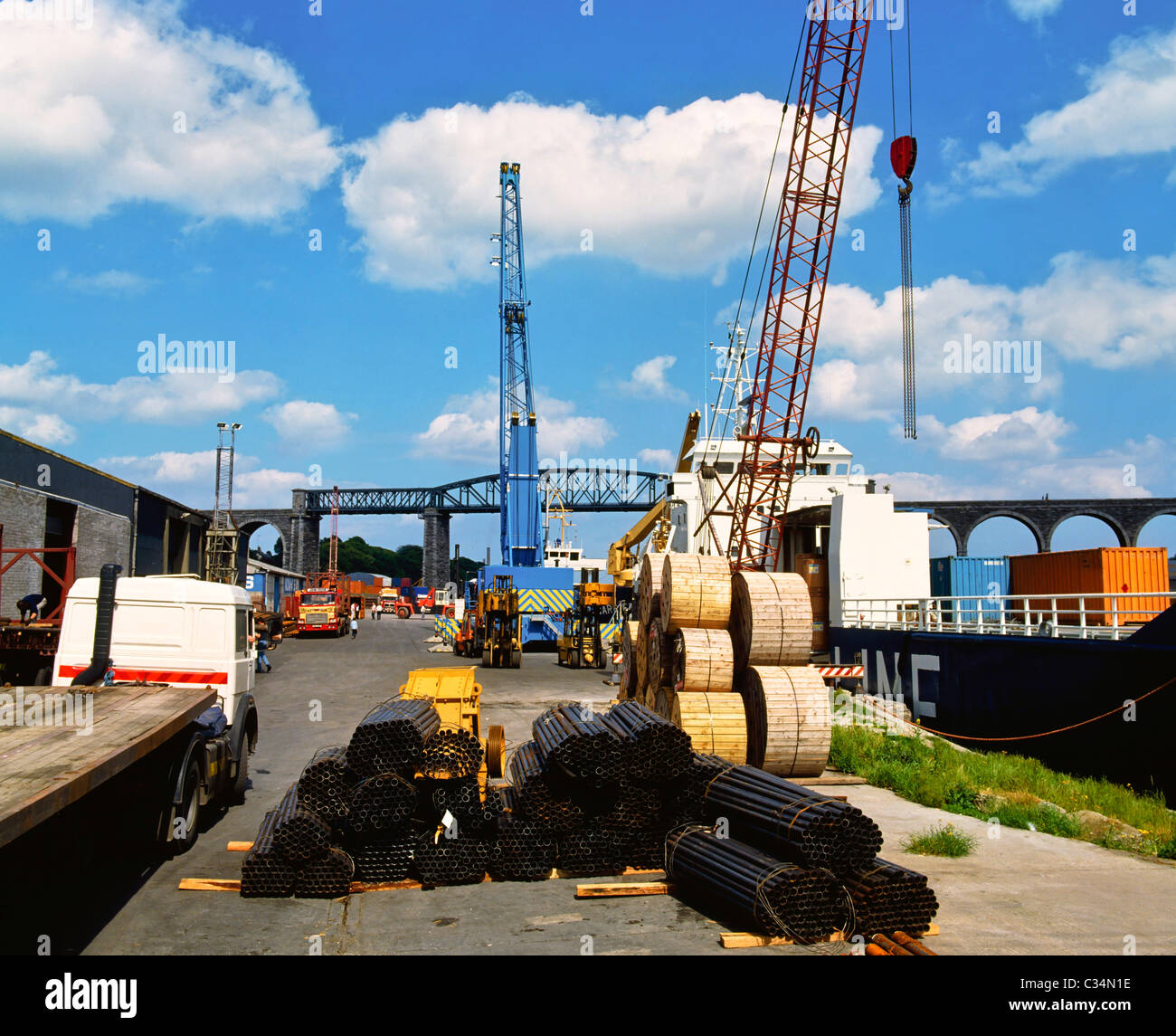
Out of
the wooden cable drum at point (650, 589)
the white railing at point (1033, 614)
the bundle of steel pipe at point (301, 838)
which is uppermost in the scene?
the wooden cable drum at point (650, 589)

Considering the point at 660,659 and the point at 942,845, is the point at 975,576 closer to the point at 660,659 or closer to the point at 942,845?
the point at 660,659

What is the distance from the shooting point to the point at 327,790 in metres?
8.40

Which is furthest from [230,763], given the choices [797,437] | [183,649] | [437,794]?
[797,437]

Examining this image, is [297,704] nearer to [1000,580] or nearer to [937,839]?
[937,839]

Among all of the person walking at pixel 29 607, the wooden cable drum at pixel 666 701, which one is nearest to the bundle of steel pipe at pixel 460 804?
the wooden cable drum at pixel 666 701

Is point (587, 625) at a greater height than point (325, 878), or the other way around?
point (587, 625)

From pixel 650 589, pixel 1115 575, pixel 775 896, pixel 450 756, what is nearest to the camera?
pixel 775 896

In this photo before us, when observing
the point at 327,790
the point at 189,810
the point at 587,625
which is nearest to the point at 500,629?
the point at 587,625

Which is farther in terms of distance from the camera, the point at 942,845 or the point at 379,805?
the point at 942,845

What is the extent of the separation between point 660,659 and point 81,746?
30.4 ft

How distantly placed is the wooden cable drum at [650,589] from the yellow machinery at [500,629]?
1659 cm

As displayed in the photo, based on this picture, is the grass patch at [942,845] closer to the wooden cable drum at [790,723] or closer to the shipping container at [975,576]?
the wooden cable drum at [790,723]

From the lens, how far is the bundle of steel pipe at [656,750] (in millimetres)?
8992

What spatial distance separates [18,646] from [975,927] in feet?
45.2
